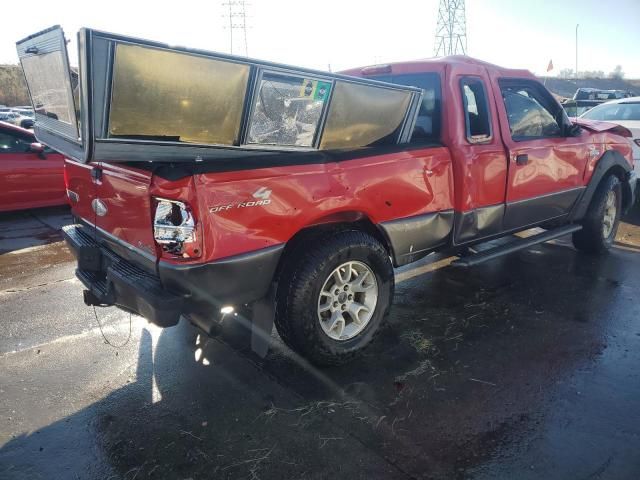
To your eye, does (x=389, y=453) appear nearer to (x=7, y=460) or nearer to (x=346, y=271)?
(x=346, y=271)

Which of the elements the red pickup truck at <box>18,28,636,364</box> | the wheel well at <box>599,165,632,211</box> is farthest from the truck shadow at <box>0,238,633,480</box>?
the wheel well at <box>599,165,632,211</box>

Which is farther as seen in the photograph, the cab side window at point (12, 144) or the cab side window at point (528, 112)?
the cab side window at point (12, 144)

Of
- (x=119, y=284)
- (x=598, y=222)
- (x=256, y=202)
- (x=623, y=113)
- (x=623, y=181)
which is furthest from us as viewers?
(x=623, y=113)

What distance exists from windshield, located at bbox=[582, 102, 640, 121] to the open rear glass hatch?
22.9 feet

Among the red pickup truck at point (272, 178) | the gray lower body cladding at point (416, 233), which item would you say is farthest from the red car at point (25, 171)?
the gray lower body cladding at point (416, 233)

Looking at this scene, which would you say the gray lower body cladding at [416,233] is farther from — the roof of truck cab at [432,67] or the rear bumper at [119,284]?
the rear bumper at [119,284]

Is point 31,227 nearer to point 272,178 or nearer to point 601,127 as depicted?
A: point 272,178

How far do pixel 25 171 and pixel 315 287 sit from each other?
5.99 m

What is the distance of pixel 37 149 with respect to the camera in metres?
7.07

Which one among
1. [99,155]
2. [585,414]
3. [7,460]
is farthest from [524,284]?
[7,460]

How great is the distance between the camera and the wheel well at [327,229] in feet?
10.00

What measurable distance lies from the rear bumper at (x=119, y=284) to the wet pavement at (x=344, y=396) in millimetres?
607

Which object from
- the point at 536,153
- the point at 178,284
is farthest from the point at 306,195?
the point at 536,153

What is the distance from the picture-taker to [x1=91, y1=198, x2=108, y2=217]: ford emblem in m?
3.13
